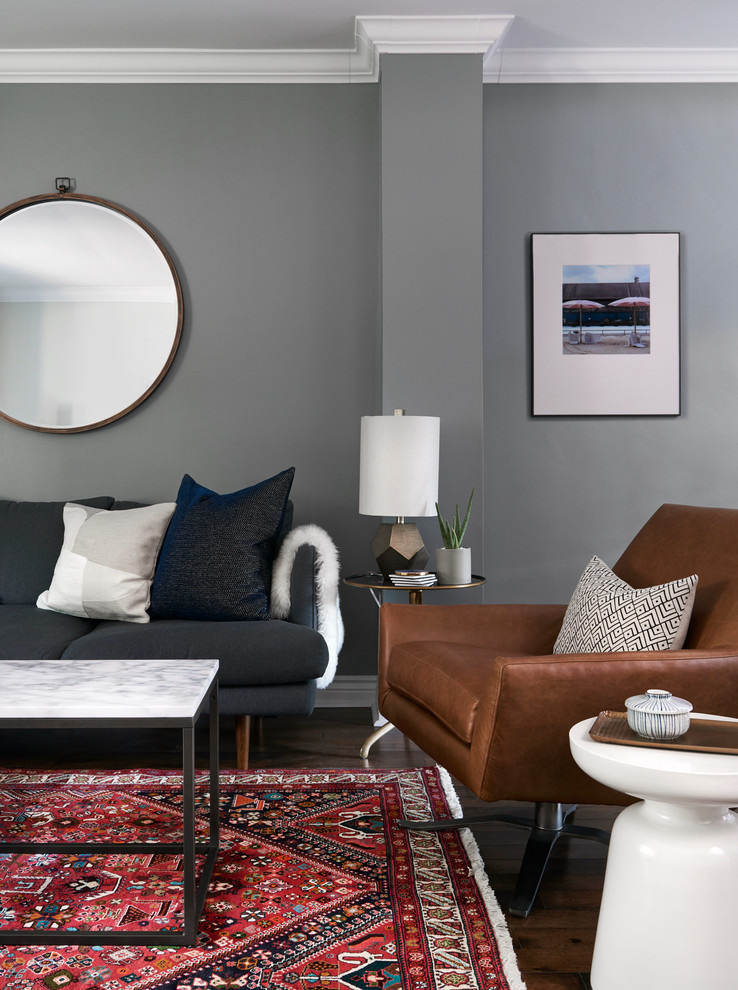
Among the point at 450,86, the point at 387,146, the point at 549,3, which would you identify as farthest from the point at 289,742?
the point at 549,3

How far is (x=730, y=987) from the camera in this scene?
1387 millimetres

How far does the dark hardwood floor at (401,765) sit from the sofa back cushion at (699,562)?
63 cm

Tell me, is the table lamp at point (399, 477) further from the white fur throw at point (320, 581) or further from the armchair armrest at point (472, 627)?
the armchair armrest at point (472, 627)

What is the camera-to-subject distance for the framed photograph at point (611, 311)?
3.62 meters

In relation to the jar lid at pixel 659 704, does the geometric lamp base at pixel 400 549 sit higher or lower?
higher

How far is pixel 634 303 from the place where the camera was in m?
3.62

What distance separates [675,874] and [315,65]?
3362mm

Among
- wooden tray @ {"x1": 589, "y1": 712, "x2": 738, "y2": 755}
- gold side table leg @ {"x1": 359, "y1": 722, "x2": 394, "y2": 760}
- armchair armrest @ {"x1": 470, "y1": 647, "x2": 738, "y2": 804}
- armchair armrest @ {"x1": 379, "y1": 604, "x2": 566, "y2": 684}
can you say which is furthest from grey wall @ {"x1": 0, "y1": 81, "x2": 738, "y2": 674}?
wooden tray @ {"x1": 589, "y1": 712, "x2": 738, "y2": 755}

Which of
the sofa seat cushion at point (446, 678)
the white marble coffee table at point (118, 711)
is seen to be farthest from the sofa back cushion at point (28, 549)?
the sofa seat cushion at point (446, 678)

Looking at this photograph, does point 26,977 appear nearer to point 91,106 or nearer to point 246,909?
point 246,909

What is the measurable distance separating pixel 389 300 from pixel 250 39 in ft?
3.98

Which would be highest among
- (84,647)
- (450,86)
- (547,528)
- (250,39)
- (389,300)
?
(250,39)

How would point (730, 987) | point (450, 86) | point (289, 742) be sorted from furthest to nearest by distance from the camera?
point (450, 86) < point (289, 742) < point (730, 987)

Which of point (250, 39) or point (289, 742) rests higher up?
point (250, 39)
